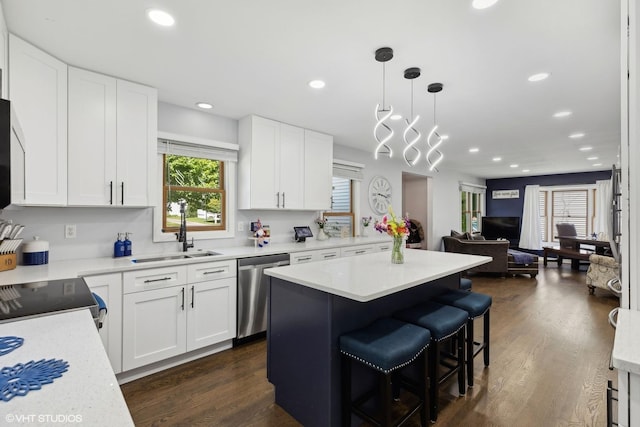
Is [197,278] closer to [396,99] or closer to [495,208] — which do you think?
[396,99]

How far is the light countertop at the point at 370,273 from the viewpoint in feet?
5.47

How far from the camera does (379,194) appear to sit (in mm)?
5562

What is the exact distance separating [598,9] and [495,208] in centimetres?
873

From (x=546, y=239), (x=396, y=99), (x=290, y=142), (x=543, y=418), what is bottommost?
(x=543, y=418)

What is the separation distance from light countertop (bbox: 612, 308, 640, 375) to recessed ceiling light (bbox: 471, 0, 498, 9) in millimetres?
1554

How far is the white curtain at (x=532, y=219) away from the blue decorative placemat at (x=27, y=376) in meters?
10.2

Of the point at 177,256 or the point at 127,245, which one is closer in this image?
the point at 127,245

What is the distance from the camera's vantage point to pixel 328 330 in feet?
5.77

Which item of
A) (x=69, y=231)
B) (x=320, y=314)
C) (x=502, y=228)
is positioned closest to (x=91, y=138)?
(x=69, y=231)

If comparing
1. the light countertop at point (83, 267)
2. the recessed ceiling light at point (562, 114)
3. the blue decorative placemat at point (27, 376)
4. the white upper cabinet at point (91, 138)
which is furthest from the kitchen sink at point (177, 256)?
the recessed ceiling light at point (562, 114)

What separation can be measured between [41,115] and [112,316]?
4.83ft

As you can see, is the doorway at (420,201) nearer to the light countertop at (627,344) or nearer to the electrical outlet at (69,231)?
the light countertop at (627,344)

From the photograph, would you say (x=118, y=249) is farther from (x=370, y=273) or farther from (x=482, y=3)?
(x=482, y=3)

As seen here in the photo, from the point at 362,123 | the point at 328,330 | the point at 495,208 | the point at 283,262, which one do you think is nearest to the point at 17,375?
the point at 328,330
